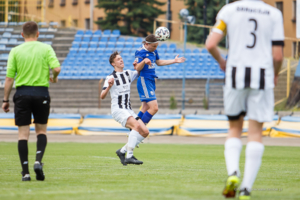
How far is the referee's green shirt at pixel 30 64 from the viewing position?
6.12 m

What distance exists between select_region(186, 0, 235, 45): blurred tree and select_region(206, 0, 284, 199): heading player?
38.2 m

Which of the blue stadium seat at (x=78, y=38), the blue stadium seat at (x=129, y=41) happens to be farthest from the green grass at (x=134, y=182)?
the blue stadium seat at (x=78, y=38)

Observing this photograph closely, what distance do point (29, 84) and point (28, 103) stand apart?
24 centimetres

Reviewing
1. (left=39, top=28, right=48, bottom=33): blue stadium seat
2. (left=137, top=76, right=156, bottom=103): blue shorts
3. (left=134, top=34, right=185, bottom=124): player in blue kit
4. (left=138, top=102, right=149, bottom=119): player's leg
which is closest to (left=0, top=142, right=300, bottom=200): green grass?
(left=134, top=34, right=185, bottom=124): player in blue kit

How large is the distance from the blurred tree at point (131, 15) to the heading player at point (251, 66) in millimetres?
37779

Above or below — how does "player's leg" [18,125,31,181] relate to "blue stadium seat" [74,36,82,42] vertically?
below

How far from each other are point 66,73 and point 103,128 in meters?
11.0

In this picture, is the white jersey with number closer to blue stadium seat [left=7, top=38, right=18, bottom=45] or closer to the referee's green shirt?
the referee's green shirt

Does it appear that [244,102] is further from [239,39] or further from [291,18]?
[291,18]

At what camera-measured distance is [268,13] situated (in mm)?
4746

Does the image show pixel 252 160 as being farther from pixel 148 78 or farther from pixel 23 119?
pixel 148 78

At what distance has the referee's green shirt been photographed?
6125mm

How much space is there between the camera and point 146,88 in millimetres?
9141

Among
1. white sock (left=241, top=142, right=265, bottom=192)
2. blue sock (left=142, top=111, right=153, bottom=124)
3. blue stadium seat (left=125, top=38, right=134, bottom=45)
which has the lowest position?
blue sock (left=142, top=111, right=153, bottom=124)
